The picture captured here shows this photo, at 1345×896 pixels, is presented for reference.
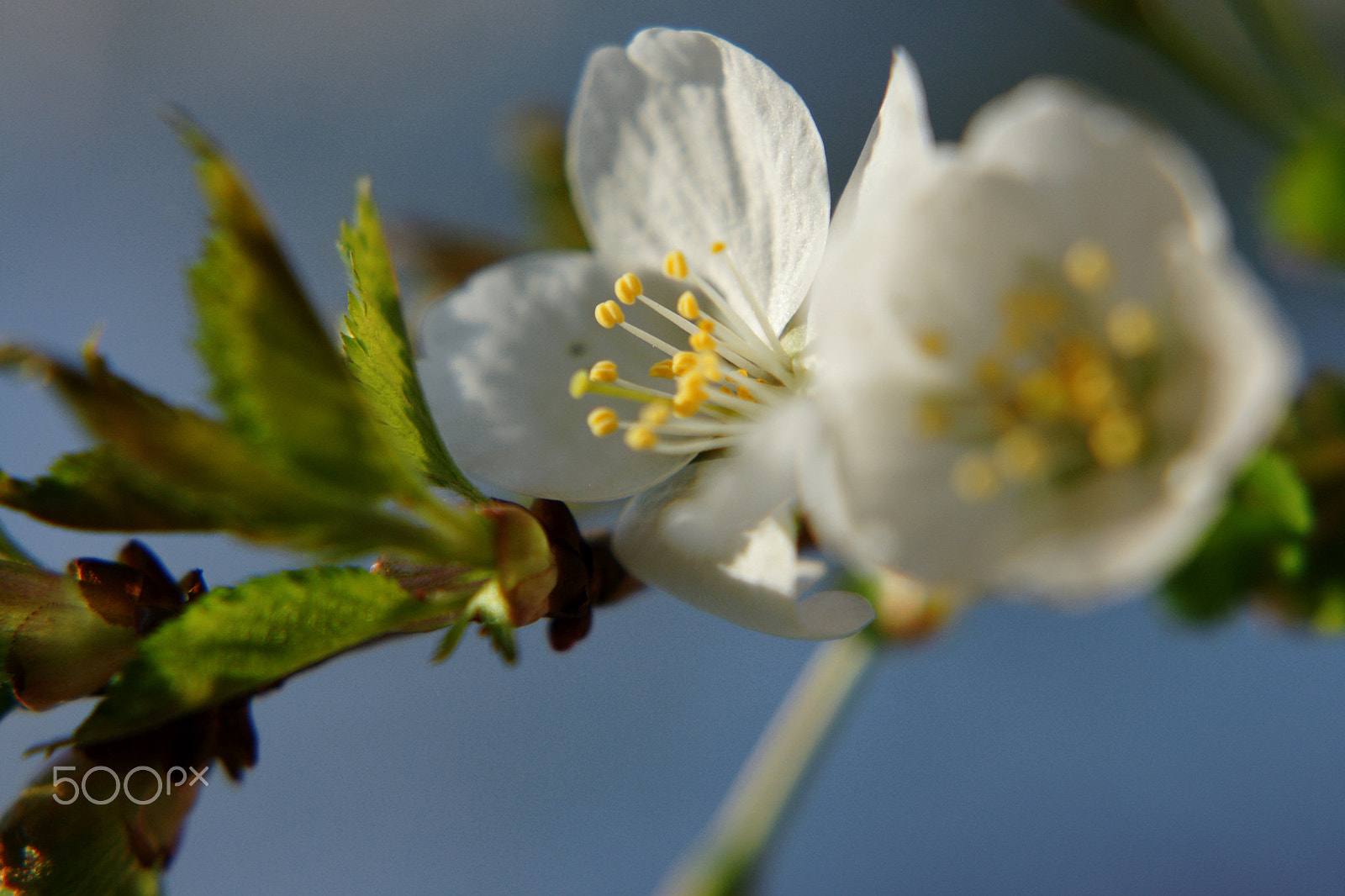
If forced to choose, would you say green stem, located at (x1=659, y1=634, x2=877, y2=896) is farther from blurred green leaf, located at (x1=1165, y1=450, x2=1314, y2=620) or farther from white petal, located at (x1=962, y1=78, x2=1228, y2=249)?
white petal, located at (x1=962, y1=78, x2=1228, y2=249)

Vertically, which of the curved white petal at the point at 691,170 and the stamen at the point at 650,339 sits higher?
the curved white petal at the point at 691,170

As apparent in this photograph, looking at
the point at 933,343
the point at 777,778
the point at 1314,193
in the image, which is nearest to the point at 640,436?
the point at 933,343

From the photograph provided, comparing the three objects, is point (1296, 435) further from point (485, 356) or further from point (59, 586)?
point (59, 586)

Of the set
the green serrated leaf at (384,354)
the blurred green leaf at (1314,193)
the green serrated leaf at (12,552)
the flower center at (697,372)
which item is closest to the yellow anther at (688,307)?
the flower center at (697,372)

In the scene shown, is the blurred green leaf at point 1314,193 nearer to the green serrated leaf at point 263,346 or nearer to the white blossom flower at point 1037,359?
the white blossom flower at point 1037,359

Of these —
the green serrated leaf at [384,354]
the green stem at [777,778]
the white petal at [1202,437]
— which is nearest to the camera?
the white petal at [1202,437]
